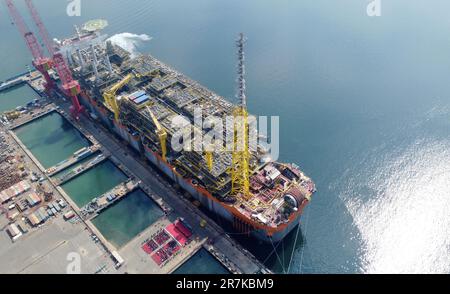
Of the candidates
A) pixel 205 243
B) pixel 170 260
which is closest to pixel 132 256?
pixel 170 260

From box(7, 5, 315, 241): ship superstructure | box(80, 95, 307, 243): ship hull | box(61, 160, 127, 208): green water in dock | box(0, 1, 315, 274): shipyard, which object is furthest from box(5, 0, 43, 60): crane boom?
box(61, 160, 127, 208): green water in dock

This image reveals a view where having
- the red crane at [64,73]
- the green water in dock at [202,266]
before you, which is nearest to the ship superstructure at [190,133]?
the red crane at [64,73]

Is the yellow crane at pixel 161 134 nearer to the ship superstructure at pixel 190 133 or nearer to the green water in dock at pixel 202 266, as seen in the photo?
the ship superstructure at pixel 190 133

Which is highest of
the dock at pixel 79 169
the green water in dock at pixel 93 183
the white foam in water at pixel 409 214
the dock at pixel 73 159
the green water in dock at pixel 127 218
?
the dock at pixel 73 159

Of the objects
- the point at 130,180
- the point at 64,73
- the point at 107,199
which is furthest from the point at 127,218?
the point at 64,73

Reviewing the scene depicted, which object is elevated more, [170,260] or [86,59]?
[86,59]

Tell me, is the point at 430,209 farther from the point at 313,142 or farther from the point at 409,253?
the point at 313,142

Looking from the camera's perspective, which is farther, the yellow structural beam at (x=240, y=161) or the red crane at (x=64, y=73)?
the red crane at (x=64, y=73)
